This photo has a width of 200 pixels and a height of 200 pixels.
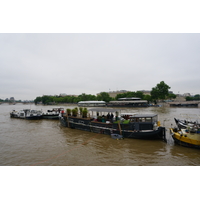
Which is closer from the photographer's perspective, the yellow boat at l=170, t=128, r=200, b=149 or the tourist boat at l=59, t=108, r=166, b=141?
the yellow boat at l=170, t=128, r=200, b=149

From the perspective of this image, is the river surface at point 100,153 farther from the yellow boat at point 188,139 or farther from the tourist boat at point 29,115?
the tourist boat at point 29,115

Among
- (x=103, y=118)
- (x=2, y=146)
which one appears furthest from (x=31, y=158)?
(x=103, y=118)

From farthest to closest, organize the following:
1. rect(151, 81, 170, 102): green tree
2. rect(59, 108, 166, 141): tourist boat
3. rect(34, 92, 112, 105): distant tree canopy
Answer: rect(34, 92, 112, 105): distant tree canopy, rect(151, 81, 170, 102): green tree, rect(59, 108, 166, 141): tourist boat

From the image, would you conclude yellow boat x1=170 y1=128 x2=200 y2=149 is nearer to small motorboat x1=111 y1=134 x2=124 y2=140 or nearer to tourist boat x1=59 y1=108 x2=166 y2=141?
tourist boat x1=59 y1=108 x2=166 y2=141

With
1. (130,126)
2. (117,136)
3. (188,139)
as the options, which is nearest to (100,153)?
(117,136)

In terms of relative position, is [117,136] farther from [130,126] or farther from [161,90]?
[161,90]

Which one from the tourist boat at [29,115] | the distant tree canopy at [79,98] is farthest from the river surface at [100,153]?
the distant tree canopy at [79,98]

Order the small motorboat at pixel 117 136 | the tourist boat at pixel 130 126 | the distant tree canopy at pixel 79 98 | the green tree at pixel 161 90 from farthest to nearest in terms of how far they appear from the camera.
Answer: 1. the distant tree canopy at pixel 79 98
2. the green tree at pixel 161 90
3. the small motorboat at pixel 117 136
4. the tourist boat at pixel 130 126

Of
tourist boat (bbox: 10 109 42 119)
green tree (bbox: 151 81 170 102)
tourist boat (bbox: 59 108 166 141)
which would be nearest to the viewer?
tourist boat (bbox: 59 108 166 141)

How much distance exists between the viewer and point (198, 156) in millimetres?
10344

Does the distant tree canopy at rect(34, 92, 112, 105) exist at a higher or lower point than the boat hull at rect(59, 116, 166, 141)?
higher

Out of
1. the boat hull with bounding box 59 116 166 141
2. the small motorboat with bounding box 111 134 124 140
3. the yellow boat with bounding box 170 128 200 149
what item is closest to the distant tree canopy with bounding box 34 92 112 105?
the boat hull with bounding box 59 116 166 141

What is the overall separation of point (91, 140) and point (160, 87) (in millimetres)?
84696

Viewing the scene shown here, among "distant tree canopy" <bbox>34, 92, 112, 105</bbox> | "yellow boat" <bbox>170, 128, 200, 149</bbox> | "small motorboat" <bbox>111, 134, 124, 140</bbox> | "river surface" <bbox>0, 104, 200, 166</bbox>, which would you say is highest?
"distant tree canopy" <bbox>34, 92, 112, 105</bbox>
